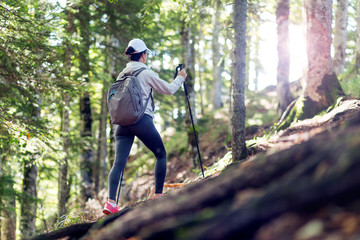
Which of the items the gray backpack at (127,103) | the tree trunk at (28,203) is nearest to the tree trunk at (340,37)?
the gray backpack at (127,103)

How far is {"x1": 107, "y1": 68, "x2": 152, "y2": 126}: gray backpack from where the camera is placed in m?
4.90

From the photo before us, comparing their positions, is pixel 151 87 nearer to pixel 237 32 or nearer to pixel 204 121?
pixel 237 32

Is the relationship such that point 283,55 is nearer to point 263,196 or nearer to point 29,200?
point 29,200

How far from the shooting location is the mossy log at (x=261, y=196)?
187 centimetres

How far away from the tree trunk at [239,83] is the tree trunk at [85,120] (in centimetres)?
574

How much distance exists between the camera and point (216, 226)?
6.24ft

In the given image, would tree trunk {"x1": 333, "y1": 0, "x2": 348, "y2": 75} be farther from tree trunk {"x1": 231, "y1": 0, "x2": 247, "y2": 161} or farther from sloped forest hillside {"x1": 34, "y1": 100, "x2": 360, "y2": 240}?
sloped forest hillside {"x1": 34, "y1": 100, "x2": 360, "y2": 240}

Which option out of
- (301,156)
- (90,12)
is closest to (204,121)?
(90,12)

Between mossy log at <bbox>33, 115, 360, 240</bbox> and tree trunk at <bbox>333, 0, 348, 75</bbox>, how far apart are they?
12.4 m

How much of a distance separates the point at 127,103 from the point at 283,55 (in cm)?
868

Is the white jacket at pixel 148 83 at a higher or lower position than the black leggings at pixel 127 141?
higher

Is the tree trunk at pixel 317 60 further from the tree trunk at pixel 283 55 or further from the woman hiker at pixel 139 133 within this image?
the woman hiker at pixel 139 133

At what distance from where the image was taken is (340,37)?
44.8ft

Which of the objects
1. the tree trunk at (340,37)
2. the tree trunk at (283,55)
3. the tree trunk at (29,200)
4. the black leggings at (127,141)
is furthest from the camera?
the tree trunk at (340,37)
